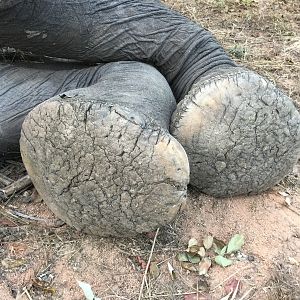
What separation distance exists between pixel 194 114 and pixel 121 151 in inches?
9.0

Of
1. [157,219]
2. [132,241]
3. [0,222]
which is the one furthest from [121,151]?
[0,222]

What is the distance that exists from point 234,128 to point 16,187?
0.54 meters

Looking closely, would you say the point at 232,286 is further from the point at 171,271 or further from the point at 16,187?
the point at 16,187

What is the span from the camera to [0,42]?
5.24ft

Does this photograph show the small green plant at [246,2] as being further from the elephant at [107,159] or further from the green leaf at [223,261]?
the green leaf at [223,261]

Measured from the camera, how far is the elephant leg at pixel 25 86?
5.10ft

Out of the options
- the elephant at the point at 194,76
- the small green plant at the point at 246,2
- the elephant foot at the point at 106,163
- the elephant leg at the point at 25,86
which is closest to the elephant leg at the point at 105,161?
the elephant foot at the point at 106,163

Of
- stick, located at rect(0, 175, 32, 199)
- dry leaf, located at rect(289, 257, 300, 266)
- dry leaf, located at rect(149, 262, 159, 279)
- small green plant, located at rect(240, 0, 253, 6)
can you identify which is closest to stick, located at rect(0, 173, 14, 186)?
stick, located at rect(0, 175, 32, 199)

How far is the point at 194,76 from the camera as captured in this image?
1622mm

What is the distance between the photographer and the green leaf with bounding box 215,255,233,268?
134cm

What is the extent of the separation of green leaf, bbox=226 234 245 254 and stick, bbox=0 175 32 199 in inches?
19.9

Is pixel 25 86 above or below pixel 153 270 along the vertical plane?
above

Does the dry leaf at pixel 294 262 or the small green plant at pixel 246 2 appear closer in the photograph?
the dry leaf at pixel 294 262

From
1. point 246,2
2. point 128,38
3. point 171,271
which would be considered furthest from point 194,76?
point 246,2
